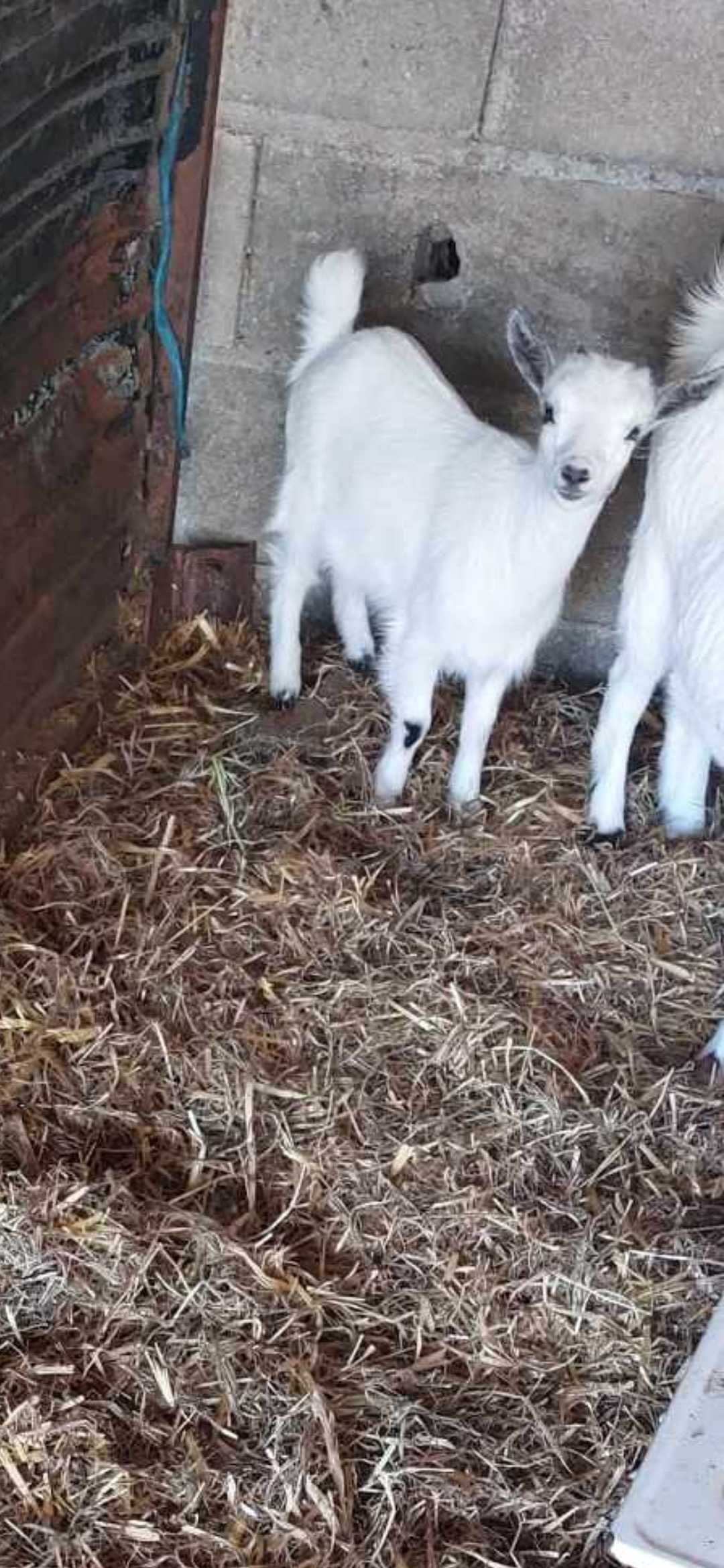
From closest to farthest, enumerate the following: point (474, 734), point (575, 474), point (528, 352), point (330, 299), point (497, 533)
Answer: point (575, 474) < point (528, 352) < point (497, 533) < point (330, 299) < point (474, 734)

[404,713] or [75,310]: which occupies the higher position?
[75,310]

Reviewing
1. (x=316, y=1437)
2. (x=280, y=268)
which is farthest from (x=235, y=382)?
(x=316, y=1437)

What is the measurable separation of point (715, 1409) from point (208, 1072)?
0.97 m

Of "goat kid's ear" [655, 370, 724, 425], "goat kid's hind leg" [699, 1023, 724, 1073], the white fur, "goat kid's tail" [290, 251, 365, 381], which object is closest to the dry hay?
"goat kid's hind leg" [699, 1023, 724, 1073]

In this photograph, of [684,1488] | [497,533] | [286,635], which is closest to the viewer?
[684,1488]

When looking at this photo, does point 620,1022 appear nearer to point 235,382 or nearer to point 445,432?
point 445,432

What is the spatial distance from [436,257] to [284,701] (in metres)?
0.97

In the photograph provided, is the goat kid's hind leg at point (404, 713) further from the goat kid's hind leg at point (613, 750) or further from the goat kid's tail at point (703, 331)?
the goat kid's tail at point (703, 331)

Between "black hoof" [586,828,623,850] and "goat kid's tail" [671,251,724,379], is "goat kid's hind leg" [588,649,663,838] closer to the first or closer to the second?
"black hoof" [586,828,623,850]

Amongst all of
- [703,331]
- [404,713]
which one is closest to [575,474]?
[703,331]

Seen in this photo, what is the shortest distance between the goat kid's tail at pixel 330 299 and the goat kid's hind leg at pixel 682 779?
Answer: 99cm

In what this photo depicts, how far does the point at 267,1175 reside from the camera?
9.20 feet

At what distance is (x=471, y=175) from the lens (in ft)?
11.3

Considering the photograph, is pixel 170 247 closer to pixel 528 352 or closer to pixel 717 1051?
pixel 528 352
